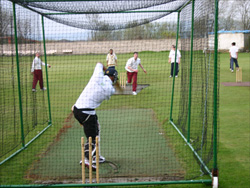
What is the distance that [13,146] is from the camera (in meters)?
6.85

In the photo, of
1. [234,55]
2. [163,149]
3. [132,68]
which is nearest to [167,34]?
[163,149]

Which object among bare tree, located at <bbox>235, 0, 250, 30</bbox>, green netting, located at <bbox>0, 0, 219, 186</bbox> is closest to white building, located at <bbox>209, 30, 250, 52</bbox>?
bare tree, located at <bbox>235, 0, 250, 30</bbox>

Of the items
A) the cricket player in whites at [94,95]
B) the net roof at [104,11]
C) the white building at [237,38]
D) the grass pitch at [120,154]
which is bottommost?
the grass pitch at [120,154]

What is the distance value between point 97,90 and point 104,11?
2.24 metres

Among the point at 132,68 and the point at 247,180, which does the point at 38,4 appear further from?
the point at 132,68

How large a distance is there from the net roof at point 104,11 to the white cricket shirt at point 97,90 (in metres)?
1.54

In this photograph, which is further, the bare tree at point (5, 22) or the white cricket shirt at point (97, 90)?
the bare tree at point (5, 22)

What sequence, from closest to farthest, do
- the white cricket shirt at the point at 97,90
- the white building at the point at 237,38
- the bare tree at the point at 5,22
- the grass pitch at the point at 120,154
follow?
1. the white cricket shirt at the point at 97,90
2. the grass pitch at the point at 120,154
3. the bare tree at the point at 5,22
4. the white building at the point at 237,38

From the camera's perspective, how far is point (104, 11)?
22.2 feet

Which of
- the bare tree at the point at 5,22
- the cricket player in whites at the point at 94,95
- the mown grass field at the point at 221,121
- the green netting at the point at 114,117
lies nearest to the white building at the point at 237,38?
the mown grass field at the point at 221,121

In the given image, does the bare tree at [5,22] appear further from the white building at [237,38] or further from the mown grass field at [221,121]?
the white building at [237,38]

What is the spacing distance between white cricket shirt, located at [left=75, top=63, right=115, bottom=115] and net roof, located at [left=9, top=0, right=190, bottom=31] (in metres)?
1.54

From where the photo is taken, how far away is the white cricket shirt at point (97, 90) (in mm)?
5273

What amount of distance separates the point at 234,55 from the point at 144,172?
16.3 m
